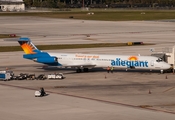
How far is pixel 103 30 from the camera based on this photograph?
170625 mm

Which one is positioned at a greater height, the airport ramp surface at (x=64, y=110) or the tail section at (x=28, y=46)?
the tail section at (x=28, y=46)

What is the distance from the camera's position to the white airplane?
255 ft

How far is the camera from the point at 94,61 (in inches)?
3147

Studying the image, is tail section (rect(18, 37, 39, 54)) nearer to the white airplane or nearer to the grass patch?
the white airplane

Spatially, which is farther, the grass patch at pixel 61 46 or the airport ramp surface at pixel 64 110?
the grass patch at pixel 61 46

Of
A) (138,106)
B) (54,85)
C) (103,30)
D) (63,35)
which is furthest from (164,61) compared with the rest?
(103,30)

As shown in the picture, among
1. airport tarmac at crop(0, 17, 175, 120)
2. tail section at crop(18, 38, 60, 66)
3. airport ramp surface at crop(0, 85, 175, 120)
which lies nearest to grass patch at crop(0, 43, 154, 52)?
airport tarmac at crop(0, 17, 175, 120)

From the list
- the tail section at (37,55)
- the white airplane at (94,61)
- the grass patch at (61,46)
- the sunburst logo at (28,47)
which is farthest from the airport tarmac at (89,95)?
the grass patch at (61,46)

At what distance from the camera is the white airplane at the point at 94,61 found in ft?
255

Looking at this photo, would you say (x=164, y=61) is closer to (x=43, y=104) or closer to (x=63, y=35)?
(x=43, y=104)

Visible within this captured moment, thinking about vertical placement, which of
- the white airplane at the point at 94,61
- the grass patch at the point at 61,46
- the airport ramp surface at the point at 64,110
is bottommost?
the airport ramp surface at the point at 64,110

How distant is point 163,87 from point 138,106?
525 inches

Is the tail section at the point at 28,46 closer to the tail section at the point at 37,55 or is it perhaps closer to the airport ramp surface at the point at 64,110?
the tail section at the point at 37,55

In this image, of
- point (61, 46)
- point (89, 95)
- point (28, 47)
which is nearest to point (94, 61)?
point (28, 47)
